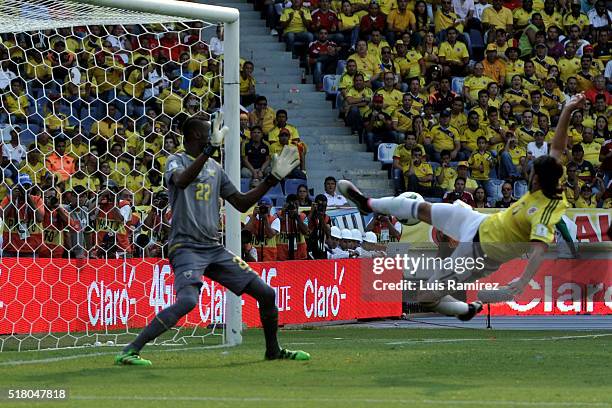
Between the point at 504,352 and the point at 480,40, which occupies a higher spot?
the point at 480,40

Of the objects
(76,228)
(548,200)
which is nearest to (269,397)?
(548,200)

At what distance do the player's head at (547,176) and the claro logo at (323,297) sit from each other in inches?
374

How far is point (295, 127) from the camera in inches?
1064

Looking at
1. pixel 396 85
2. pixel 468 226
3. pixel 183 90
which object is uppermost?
pixel 396 85

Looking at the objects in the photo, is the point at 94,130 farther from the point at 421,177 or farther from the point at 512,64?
the point at 512,64

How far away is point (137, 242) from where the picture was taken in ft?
59.3

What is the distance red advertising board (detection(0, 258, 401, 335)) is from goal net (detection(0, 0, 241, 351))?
2 cm

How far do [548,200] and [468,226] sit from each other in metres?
0.95

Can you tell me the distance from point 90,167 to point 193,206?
17.2ft

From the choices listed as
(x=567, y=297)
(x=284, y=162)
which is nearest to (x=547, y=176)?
(x=284, y=162)

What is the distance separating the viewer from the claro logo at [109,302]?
18000mm

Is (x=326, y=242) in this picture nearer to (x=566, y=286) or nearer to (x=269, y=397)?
(x=566, y=286)

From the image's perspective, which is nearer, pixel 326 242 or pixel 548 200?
pixel 548 200

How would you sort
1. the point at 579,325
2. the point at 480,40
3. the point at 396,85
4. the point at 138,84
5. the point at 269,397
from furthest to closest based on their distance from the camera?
the point at 480,40
the point at 396,85
the point at 579,325
the point at 138,84
the point at 269,397
